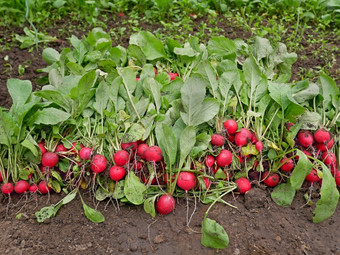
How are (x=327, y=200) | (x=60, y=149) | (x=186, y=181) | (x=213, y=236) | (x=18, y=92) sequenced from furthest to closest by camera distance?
(x=18, y=92), (x=60, y=149), (x=186, y=181), (x=327, y=200), (x=213, y=236)

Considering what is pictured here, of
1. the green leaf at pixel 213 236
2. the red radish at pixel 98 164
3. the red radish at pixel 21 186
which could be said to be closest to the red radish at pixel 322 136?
the green leaf at pixel 213 236

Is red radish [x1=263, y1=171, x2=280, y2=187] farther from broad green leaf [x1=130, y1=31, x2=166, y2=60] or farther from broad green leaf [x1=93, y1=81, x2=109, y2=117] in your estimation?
broad green leaf [x1=130, y1=31, x2=166, y2=60]

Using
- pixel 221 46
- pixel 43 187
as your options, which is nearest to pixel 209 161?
pixel 43 187

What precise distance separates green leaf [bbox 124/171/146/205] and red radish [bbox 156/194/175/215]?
0.38 feet

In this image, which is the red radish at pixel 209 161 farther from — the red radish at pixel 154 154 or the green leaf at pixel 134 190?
the green leaf at pixel 134 190

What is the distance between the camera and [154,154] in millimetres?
2225

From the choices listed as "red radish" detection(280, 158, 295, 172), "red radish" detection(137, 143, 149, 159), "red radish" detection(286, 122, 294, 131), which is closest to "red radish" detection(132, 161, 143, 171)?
"red radish" detection(137, 143, 149, 159)

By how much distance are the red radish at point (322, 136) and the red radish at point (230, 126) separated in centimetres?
57

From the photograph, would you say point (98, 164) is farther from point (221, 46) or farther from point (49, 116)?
point (221, 46)

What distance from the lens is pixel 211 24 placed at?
178 inches

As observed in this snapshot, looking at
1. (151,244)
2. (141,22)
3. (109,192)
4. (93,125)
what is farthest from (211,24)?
(151,244)

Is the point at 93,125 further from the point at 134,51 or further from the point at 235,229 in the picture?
the point at 235,229

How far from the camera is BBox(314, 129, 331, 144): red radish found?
93.5 inches

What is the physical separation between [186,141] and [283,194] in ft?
2.52
